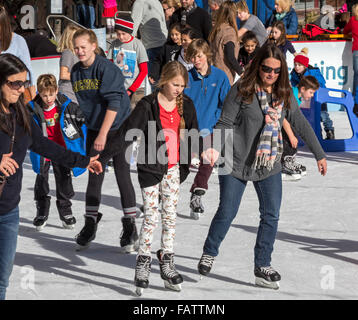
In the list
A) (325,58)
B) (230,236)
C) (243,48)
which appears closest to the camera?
(230,236)

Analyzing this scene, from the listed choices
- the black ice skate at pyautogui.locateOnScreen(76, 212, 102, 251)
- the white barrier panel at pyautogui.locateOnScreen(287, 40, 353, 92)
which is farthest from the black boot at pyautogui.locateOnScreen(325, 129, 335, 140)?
the black ice skate at pyautogui.locateOnScreen(76, 212, 102, 251)

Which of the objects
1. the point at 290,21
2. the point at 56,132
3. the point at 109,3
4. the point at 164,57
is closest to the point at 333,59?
the point at 290,21

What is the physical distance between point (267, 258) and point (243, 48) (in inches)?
223

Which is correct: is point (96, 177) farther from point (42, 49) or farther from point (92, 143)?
point (42, 49)

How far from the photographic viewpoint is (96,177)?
6.17m

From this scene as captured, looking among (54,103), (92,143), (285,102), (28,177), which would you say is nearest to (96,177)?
(92,143)

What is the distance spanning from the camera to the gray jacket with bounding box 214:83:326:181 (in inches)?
199

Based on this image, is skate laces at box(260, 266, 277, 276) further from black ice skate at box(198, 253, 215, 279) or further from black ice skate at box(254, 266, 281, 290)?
black ice skate at box(198, 253, 215, 279)

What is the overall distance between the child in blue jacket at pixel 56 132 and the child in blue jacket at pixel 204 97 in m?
1.17

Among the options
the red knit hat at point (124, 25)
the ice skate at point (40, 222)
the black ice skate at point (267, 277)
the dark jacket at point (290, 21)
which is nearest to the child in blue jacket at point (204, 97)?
the red knit hat at point (124, 25)

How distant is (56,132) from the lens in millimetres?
6695

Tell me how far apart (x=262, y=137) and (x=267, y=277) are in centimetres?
91

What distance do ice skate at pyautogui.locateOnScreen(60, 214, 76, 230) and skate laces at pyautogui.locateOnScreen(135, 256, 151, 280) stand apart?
6.31 feet

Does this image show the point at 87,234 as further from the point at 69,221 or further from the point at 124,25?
the point at 124,25
